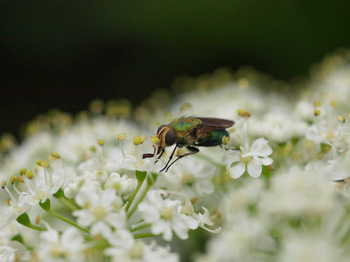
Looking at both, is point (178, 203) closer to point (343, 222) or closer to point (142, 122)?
point (343, 222)

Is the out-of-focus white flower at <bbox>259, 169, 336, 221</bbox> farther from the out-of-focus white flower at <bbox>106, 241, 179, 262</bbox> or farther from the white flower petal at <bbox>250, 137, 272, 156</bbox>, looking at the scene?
the white flower petal at <bbox>250, 137, 272, 156</bbox>

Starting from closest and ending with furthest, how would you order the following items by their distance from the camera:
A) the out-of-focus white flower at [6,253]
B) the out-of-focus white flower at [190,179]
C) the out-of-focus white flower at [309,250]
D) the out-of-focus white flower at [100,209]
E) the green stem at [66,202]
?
the out-of-focus white flower at [309,250] → the out-of-focus white flower at [100,209] → the out-of-focus white flower at [6,253] → the green stem at [66,202] → the out-of-focus white flower at [190,179]

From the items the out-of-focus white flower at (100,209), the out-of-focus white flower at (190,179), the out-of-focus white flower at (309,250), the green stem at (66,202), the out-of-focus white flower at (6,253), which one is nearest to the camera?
the out-of-focus white flower at (309,250)

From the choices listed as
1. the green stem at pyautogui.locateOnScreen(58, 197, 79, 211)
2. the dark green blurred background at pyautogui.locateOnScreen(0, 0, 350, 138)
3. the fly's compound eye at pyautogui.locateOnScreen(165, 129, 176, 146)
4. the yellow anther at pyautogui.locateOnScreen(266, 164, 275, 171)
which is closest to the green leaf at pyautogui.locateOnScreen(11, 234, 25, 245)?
the green stem at pyautogui.locateOnScreen(58, 197, 79, 211)

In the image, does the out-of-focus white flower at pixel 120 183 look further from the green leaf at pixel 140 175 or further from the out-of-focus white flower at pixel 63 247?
the out-of-focus white flower at pixel 63 247

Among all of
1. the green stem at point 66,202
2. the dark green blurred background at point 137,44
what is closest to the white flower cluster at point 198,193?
the green stem at point 66,202

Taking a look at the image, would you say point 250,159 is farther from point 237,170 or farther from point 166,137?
point 166,137
